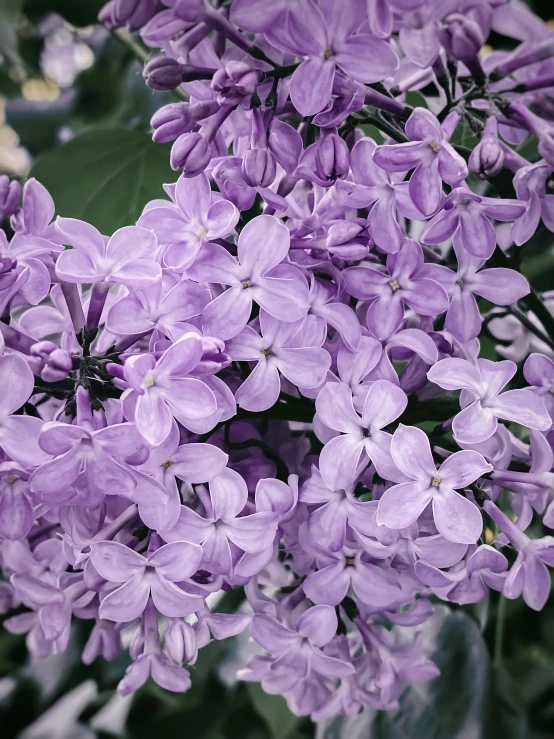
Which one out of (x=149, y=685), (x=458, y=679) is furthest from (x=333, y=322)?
(x=149, y=685)

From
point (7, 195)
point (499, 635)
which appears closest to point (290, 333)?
point (7, 195)

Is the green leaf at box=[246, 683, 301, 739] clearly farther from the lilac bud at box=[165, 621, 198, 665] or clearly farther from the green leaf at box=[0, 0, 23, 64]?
the green leaf at box=[0, 0, 23, 64]

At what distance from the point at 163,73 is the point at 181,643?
224 mm

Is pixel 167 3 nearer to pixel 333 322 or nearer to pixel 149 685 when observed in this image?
pixel 333 322

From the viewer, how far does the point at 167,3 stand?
0.27 m

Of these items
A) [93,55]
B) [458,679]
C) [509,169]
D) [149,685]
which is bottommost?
[149,685]

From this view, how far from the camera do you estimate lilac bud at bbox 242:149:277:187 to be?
299 mm

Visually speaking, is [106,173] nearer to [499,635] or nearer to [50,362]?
[50,362]

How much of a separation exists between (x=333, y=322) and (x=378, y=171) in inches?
2.4

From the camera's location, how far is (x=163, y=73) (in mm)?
295

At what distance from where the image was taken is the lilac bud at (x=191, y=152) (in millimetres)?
301

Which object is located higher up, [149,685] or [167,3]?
[167,3]

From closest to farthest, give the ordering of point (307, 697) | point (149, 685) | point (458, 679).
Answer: point (307, 697)
point (458, 679)
point (149, 685)

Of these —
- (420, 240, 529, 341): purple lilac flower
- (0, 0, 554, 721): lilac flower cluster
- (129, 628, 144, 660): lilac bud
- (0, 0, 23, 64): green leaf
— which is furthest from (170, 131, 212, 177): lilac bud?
(0, 0, 23, 64): green leaf
